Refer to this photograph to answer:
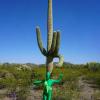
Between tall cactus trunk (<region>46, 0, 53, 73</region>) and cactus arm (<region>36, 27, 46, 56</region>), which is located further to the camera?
cactus arm (<region>36, 27, 46, 56</region>)

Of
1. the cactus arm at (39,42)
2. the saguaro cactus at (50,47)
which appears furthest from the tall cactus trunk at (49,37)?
the cactus arm at (39,42)

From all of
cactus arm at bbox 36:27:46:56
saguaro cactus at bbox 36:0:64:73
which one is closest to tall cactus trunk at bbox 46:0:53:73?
saguaro cactus at bbox 36:0:64:73

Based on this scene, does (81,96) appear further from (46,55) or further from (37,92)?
(46,55)

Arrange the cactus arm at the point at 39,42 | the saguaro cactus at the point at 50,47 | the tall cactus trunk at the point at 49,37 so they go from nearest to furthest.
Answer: the saguaro cactus at the point at 50,47 → the tall cactus trunk at the point at 49,37 → the cactus arm at the point at 39,42

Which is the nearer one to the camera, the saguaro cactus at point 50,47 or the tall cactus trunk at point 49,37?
the saguaro cactus at point 50,47

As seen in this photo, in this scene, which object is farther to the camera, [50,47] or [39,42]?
[39,42]

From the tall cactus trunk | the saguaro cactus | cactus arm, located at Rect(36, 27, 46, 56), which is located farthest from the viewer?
cactus arm, located at Rect(36, 27, 46, 56)

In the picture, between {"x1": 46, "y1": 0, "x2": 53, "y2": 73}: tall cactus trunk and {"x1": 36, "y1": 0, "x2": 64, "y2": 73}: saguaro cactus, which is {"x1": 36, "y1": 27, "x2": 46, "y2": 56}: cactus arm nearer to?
{"x1": 36, "y1": 0, "x2": 64, "y2": 73}: saguaro cactus

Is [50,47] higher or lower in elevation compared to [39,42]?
lower

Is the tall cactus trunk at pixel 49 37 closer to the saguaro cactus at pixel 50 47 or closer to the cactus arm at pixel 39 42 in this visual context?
the saguaro cactus at pixel 50 47

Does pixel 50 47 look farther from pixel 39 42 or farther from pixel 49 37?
pixel 39 42

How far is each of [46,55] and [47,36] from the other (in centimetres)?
46

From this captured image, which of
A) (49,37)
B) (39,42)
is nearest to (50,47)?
(49,37)

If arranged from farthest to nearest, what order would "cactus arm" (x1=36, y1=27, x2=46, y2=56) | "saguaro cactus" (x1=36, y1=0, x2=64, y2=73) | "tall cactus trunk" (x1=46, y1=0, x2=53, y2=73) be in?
1. "cactus arm" (x1=36, y1=27, x2=46, y2=56)
2. "tall cactus trunk" (x1=46, y1=0, x2=53, y2=73)
3. "saguaro cactus" (x1=36, y1=0, x2=64, y2=73)
